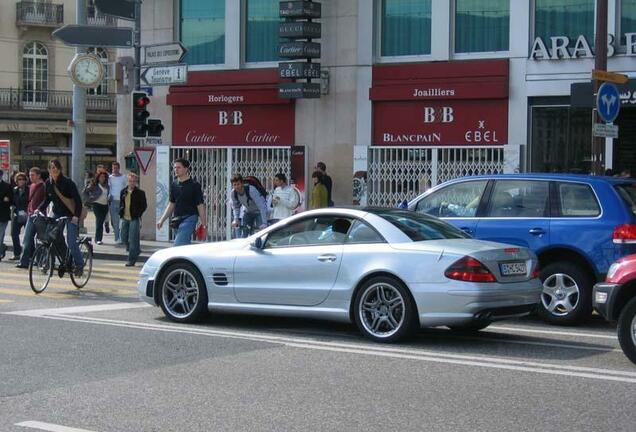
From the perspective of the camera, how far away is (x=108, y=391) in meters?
7.79

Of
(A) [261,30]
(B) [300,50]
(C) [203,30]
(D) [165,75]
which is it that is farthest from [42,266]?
(C) [203,30]

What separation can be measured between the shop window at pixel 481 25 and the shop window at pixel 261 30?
432cm

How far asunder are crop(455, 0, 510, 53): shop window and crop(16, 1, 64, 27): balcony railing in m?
34.6

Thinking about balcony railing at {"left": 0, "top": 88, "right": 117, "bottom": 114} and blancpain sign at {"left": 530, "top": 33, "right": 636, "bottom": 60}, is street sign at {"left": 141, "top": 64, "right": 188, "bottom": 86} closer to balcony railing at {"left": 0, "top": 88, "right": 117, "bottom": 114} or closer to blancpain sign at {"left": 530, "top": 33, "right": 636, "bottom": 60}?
blancpain sign at {"left": 530, "top": 33, "right": 636, "bottom": 60}

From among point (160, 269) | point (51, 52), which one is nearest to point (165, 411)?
point (160, 269)

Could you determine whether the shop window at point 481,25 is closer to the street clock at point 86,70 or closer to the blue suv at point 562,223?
the street clock at point 86,70

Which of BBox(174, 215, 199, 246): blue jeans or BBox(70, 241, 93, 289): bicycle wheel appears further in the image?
BBox(70, 241, 93, 289): bicycle wheel

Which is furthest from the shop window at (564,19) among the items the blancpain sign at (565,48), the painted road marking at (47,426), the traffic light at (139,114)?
the painted road marking at (47,426)

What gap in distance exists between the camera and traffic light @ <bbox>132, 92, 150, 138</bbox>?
67.3 feet

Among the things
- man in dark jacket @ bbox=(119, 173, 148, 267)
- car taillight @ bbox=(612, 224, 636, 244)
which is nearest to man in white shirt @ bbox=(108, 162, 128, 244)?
man in dark jacket @ bbox=(119, 173, 148, 267)

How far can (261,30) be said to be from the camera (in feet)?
76.6

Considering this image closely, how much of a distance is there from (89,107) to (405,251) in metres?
45.9

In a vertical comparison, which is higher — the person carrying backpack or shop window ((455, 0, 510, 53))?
shop window ((455, 0, 510, 53))

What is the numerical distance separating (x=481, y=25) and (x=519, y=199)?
9.53 m
